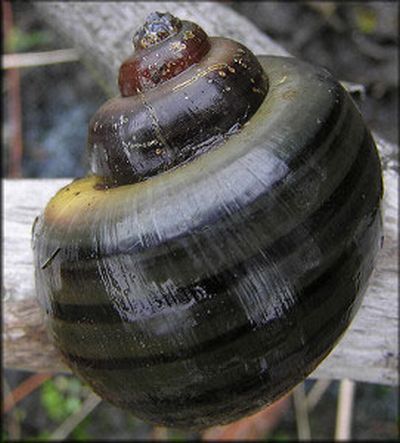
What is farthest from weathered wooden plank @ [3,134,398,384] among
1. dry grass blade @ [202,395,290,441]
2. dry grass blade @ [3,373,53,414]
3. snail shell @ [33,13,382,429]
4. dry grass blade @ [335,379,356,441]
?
dry grass blade @ [3,373,53,414]

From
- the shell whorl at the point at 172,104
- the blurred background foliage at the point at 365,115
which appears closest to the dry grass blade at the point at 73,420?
the blurred background foliage at the point at 365,115

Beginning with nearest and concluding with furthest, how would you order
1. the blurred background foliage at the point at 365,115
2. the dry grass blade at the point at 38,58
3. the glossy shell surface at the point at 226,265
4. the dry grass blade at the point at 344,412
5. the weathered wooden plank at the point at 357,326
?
1. the glossy shell surface at the point at 226,265
2. the weathered wooden plank at the point at 357,326
3. the dry grass blade at the point at 344,412
4. the blurred background foliage at the point at 365,115
5. the dry grass blade at the point at 38,58

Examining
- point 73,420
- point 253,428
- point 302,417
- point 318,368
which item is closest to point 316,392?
point 302,417

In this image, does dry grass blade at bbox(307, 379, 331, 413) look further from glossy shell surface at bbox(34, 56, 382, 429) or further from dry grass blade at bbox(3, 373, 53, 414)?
glossy shell surface at bbox(34, 56, 382, 429)

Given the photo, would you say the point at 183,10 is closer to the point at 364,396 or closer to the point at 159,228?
the point at 159,228

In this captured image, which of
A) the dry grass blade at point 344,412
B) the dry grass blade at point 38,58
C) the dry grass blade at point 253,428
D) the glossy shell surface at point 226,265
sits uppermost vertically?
the glossy shell surface at point 226,265

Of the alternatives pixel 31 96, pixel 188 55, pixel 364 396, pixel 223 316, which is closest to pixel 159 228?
pixel 223 316

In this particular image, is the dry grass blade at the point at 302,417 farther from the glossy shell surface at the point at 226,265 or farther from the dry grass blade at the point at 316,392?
the glossy shell surface at the point at 226,265
